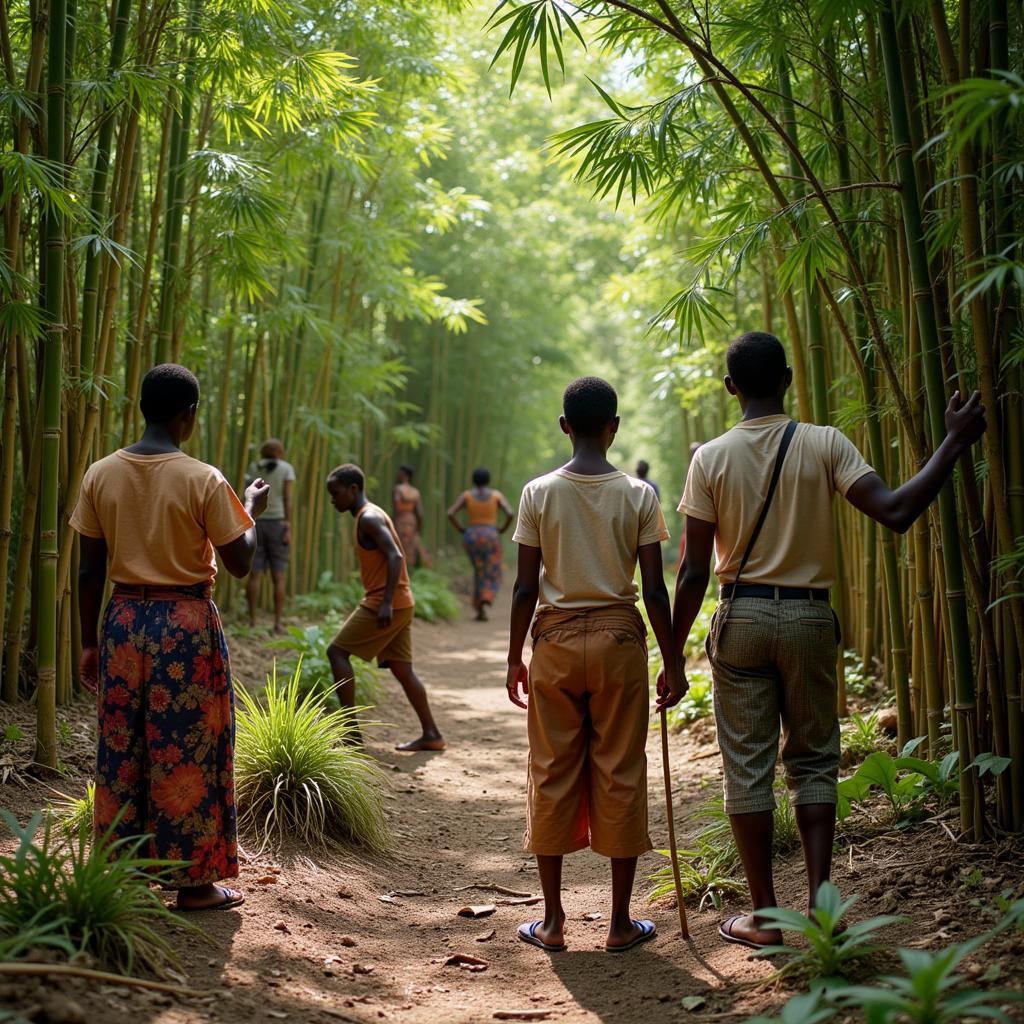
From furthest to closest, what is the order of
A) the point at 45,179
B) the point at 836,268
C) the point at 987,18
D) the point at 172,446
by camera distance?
the point at 836,268 < the point at 45,179 < the point at 172,446 < the point at 987,18

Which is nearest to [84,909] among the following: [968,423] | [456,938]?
[456,938]

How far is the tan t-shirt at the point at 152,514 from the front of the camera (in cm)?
304

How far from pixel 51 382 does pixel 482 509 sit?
8.14 meters

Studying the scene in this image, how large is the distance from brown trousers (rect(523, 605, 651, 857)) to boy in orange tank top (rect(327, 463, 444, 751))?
2.28m

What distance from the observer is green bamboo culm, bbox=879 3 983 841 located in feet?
9.74

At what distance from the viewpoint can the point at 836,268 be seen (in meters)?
3.92

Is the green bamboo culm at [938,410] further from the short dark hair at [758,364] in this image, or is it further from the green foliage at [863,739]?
the green foliage at [863,739]

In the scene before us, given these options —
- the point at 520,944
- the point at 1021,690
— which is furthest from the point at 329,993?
the point at 1021,690

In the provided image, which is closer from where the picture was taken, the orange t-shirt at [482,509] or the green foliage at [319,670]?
the green foliage at [319,670]

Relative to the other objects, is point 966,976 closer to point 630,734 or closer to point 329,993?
point 630,734

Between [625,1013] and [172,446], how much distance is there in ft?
6.78

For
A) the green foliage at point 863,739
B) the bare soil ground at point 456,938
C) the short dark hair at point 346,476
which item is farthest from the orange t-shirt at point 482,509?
the green foliage at point 863,739

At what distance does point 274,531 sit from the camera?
27.5ft

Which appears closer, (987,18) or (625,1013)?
(625,1013)
